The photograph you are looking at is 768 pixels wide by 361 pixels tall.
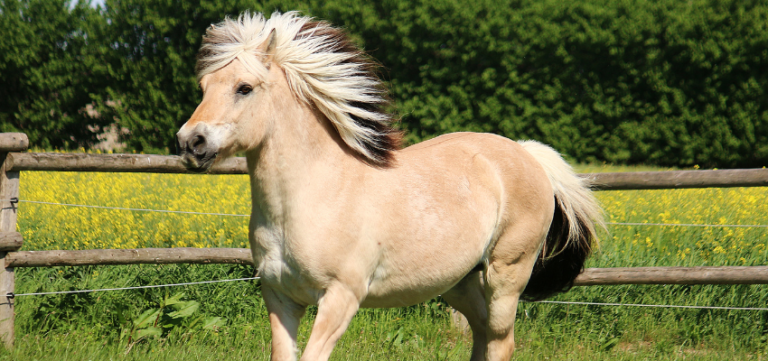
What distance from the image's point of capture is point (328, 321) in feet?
9.20

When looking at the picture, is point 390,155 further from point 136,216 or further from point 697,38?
point 697,38

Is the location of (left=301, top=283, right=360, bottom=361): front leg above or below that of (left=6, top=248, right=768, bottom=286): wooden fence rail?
above

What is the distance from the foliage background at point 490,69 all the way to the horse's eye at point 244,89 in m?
11.7

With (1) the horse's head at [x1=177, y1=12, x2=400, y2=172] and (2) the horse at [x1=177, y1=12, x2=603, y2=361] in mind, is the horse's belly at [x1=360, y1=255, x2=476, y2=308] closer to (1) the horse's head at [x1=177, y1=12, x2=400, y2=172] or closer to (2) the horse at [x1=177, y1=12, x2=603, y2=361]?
(2) the horse at [x1=177, y1=12, x2=603, y2=361]

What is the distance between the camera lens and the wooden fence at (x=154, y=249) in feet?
14.1

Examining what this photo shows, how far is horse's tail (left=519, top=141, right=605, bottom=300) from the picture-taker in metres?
4.12

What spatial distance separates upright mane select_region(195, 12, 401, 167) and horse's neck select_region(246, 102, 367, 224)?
0.44ft

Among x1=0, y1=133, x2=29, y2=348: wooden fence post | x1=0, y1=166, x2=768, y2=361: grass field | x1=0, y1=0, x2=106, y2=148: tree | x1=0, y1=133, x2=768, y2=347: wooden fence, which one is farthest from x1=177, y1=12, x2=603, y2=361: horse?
Answer: x1=0, y1=0, x2=106, y2=148: tree

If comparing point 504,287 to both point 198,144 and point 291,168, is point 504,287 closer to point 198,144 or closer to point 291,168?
point 291,168

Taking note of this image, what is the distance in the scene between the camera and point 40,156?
436cm

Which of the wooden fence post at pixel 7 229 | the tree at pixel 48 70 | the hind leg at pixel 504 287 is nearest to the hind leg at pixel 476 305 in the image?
the hind leg at pixel 504 287

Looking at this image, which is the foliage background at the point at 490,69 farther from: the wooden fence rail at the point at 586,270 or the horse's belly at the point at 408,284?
the horse's belly at the point at 408,284

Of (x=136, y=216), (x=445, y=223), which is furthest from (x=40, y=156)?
(x=445, y=223)

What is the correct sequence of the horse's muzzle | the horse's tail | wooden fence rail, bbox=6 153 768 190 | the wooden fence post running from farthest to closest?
wooden fence rail, bbox=6 153 768 190 → the wooden fence post → the horse's tail → the horse's muzzle
